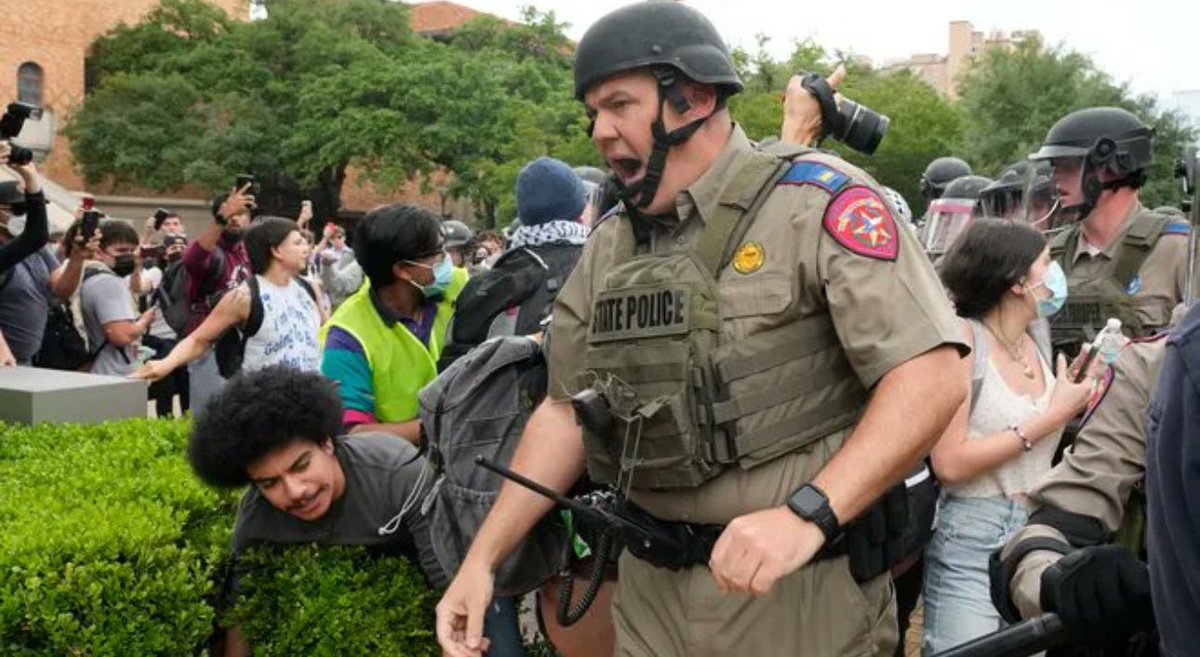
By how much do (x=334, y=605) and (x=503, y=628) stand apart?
0.45 m

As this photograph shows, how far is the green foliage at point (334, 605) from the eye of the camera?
306 centimetres

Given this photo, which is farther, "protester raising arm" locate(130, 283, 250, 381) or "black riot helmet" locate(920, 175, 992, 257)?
"black riot helmet" locate(920, 175, 992, 257)

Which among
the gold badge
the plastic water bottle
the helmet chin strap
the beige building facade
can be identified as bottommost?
the plastic water bottle

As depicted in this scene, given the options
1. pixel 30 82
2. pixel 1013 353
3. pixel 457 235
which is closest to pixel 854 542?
pixel 1013 353

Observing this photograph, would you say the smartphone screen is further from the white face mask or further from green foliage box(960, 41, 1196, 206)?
green foliage box(960, 41, 1196, 206)

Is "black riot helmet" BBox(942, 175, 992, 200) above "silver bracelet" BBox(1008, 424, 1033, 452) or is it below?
above

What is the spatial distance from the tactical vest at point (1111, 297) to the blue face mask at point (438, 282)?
2356 mm

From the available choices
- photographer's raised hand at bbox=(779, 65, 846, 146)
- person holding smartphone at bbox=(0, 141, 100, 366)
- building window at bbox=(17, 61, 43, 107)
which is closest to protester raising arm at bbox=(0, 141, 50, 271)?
person holding smartphone at bbox=(0, 141, 100, 366)

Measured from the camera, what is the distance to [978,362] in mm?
3473

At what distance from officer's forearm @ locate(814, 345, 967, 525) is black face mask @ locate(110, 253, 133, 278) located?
6800mm

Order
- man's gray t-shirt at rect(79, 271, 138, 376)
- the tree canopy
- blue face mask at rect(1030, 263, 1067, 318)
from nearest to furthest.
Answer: blue face mask at rect(1030, 263, 1067, 318) → man's gray t-shirt at rect(79, 271, 138, 376) → the tree canopy

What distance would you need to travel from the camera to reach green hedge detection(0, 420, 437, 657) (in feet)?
9.68

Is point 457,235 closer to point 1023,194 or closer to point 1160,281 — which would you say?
point 1023,194

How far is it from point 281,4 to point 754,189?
48.4m
